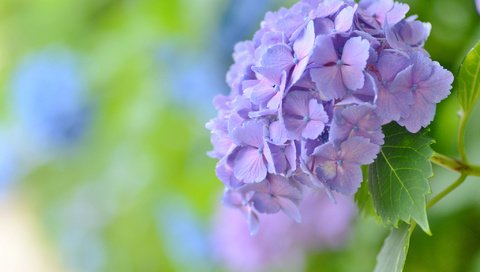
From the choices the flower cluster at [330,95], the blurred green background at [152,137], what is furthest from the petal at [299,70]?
the blurred green background at [152,137]

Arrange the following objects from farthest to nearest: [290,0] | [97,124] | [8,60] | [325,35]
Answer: [8,60]
[97,124]
[290,0]
[325,35]

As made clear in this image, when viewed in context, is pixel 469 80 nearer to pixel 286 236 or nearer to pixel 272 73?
pixel 272 73

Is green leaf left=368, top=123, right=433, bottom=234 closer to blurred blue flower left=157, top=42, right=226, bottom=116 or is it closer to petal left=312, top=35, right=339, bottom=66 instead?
petal left=312, top=35, right=339, bottom=66

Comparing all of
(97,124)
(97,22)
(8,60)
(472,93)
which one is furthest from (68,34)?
(472,93)

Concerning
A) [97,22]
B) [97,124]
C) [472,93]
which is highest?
[97,22]

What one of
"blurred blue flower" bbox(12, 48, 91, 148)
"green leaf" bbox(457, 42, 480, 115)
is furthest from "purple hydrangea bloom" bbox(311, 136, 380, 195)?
Answer: "blurred blue flower" bbox(12, 48, 91, 148)

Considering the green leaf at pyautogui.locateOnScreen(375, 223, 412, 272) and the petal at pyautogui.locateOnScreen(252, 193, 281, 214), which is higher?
the petal at pyautogui.locateOnScreen(252, 193, 281, 214)

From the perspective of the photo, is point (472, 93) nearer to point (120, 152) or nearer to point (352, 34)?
point (352, 34)

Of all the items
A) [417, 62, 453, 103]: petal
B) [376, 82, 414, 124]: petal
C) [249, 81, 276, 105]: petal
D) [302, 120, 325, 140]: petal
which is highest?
[249, 81, 276, 105]: petal
